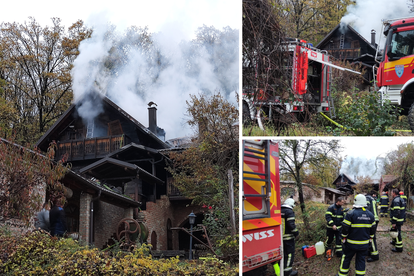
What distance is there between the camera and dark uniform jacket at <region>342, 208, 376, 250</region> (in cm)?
602

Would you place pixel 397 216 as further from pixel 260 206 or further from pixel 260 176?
pixel 260 176

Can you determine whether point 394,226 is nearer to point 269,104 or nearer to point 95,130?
point 269,104

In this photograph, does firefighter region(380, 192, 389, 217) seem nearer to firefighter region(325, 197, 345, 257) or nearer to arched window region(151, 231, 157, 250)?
firefighter region(325, 197, 345, 257)

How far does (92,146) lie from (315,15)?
15749 millimetres

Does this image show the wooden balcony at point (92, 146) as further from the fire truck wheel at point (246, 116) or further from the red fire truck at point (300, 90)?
the fire truck wheel at point (246, 116)

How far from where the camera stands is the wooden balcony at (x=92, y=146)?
67.9ft

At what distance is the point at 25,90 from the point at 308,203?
23679 mm

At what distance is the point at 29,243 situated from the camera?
702cm

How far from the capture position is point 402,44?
7.86 meters

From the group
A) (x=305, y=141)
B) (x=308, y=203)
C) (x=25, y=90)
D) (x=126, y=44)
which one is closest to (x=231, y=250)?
(x=308, y=203)

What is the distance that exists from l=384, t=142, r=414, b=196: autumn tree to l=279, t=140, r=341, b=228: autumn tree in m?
1.24

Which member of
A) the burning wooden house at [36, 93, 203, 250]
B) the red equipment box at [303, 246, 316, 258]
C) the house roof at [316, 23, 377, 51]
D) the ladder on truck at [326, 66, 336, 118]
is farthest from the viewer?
the burning wooden house at [36, 93, 203, 250]

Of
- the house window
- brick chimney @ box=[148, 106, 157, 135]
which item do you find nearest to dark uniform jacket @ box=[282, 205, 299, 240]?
the house window

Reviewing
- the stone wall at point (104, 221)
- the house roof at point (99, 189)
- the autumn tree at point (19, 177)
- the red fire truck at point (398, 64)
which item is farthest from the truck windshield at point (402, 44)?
the stone wall at point (104, 221)
